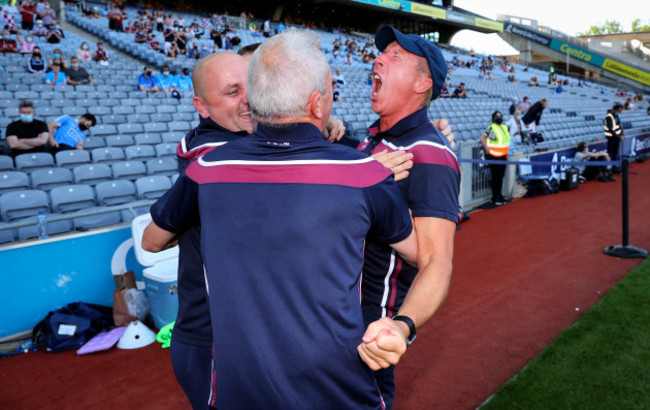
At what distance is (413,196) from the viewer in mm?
1630

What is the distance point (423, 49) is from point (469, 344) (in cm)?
293

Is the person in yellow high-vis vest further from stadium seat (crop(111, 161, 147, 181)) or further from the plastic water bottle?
the plastic water bottle

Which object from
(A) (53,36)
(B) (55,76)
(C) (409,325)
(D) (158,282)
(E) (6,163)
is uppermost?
(A) (53,36)

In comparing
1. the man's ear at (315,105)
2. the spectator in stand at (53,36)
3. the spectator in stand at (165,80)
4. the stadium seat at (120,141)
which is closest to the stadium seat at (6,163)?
the stadium seat at (120,141)

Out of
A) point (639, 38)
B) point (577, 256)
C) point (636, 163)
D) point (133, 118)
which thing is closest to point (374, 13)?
point (639, 38)

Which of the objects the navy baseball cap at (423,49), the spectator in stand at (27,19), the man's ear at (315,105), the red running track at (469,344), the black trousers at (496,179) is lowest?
the red running track at (469,344)

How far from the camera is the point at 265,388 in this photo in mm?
1300

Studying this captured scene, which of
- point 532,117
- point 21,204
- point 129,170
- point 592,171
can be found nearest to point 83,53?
point 129,170

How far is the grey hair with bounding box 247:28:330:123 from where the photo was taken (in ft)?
4.26

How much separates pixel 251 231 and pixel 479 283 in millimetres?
4627

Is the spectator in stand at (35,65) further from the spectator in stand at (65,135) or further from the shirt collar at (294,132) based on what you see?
the shirt collar at (294,132)

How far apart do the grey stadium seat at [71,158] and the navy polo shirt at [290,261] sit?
671 cm

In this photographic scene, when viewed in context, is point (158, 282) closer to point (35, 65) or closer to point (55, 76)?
point (55, 76)

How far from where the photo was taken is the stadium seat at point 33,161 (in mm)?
6578
